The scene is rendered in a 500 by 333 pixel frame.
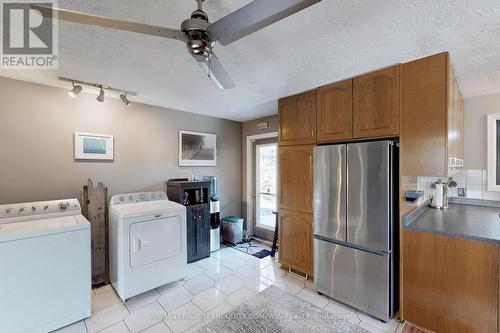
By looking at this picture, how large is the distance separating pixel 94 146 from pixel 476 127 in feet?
16.8

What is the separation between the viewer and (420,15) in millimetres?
1376

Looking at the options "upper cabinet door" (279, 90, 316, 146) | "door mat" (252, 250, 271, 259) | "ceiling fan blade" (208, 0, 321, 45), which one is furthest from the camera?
"door mat" (252, 250, 271, 259)

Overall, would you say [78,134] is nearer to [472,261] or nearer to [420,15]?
[420,15]

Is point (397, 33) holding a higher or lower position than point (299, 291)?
higher

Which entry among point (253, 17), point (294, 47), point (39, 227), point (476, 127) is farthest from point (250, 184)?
point (253, 17)

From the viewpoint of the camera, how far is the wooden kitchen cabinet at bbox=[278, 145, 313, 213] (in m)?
2.74

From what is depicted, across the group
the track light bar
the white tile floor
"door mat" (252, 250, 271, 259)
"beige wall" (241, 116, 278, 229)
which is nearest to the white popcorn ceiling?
the track light bar

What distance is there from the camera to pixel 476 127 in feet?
9.62

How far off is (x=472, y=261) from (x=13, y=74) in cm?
468

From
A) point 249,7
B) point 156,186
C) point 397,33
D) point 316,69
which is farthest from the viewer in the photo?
point 156,186

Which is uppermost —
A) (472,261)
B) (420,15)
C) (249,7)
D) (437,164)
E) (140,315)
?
(420,15)

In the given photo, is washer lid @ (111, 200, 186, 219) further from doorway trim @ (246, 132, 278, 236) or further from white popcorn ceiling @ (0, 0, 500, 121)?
doorway trim @ (246, 132, 278, 236)

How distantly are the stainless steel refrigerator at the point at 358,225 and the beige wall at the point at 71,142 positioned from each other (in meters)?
2.40

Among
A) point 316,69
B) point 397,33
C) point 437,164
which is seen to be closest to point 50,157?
point 316,69
